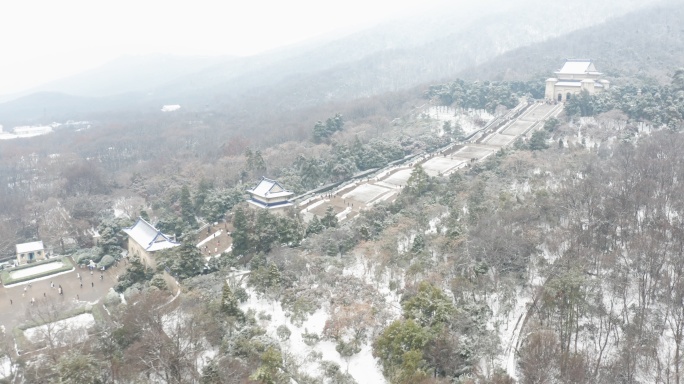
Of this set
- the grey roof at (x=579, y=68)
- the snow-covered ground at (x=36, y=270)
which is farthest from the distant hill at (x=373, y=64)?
the snow-covered ground at (x=36, y=270)

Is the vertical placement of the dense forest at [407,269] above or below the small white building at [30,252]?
above

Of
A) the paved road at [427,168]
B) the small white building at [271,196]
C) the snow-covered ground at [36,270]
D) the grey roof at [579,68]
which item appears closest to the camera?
the snow-covered ground at [36,270]

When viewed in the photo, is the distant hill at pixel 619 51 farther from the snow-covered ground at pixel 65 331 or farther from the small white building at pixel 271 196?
the snow-covered ground at pixel 65 331

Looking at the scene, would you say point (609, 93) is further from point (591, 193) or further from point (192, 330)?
point (192, 330)

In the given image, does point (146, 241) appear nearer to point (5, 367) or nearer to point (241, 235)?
point (241, 235)

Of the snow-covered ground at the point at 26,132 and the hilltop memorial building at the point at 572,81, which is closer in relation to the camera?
the hilltop memorial building at the point at 572,81

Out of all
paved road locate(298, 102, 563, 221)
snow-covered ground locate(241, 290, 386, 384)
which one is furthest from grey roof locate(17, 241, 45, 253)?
snow-covered ground locate(241, 290, 386, 384)

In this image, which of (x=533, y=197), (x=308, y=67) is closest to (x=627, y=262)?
(x=533, y=197)
